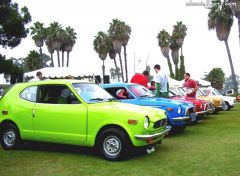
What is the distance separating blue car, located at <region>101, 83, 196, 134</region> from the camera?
10.0 metres

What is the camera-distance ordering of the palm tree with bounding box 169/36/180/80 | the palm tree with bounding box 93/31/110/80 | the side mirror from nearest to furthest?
the side mirror → the palm tree with bounding box 93/31/110/80 → the palm tree with bounding box 169/36/180/80

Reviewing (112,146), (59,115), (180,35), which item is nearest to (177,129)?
(112,146)

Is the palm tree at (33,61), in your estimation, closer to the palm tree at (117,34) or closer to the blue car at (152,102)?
the palm tree at (117,34)

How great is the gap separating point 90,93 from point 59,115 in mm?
834

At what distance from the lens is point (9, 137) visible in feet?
27.7

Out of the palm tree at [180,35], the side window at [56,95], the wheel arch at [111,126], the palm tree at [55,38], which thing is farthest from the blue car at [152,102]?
the palm tree at [180,35]

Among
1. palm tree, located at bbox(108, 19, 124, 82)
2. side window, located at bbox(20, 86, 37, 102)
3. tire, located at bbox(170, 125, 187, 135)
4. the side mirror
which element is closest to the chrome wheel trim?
side window, located at bbox(20, 86, 37, 102)

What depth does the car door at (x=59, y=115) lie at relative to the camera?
746 centimetres

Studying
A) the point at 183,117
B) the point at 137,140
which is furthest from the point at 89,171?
the point at 183,117

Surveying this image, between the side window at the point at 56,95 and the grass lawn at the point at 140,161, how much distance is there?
1.15m

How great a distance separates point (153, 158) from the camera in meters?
7.42

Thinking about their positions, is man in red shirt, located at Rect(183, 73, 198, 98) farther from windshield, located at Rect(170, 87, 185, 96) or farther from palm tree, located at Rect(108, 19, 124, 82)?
palm tree, located at Rect(108, 19, 124, 82)

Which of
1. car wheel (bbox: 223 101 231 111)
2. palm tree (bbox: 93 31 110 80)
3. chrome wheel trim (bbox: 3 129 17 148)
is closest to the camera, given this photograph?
chrome wheel trim (bbox: 3 129 17 148)

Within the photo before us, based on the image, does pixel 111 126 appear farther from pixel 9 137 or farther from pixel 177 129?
pixel 177 129
